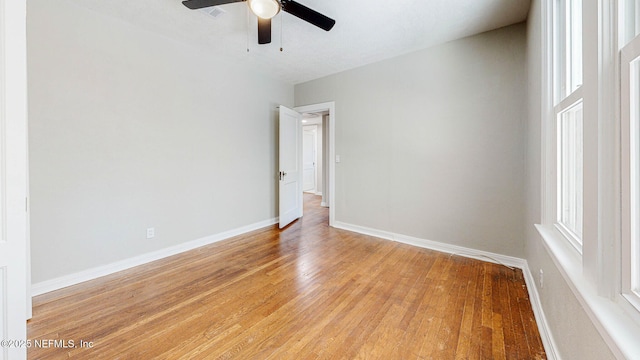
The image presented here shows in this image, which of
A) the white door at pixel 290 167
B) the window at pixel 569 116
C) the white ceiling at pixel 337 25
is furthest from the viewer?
the white door at pixel 290 167

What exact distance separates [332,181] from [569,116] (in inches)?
119

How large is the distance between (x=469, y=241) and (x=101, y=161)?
13.3ft

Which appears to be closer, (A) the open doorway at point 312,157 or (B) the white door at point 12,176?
(B) the white door at point 12,176

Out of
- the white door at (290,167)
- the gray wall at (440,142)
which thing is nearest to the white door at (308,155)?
the white door at (290,167)

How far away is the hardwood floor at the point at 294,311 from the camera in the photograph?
1.48 metres

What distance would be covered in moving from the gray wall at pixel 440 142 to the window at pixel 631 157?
2114mm

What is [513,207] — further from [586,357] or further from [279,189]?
[279,189]

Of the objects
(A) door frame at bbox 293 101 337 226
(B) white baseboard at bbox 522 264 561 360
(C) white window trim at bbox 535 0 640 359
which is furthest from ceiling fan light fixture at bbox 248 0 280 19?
(B) white baseboard at bbox 522 264 561 360

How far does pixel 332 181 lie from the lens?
4.18 metres

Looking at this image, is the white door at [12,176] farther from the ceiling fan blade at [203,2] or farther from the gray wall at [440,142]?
the gray wall at [440,142]

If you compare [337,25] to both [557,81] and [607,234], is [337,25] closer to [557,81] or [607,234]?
[557,81]

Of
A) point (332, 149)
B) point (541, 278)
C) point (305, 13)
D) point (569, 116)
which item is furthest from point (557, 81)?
point (332, 149)

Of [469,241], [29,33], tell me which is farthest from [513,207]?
[29,33]

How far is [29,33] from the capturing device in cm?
199
